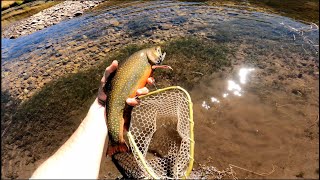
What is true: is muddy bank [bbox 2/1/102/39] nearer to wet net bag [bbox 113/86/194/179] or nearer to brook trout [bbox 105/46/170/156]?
wet net bag [bbox 113/86/194/179]

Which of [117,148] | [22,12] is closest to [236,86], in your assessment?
[117,148]

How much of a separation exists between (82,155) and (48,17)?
13283 mm

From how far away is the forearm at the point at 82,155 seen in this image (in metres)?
3.53

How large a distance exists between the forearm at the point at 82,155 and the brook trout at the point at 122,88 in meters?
0.26

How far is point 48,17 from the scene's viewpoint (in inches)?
599

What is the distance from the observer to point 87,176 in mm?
3537

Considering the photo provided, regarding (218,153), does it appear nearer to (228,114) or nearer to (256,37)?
(228,114)

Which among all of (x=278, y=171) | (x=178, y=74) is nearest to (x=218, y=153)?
(x=278, y=171)

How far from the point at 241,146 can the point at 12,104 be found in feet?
21.7

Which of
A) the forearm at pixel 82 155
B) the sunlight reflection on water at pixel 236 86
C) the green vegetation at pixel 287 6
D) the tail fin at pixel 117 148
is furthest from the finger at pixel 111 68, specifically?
the green vegetation at pixel 287 6

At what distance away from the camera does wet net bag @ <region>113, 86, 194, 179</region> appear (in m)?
4.62

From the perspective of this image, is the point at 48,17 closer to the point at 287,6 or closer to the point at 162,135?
the point at 287,6

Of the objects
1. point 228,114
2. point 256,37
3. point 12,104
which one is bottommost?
point 12,104

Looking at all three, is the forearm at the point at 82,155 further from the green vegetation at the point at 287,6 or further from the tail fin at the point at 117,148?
the green vegetation at the point at 287,6
